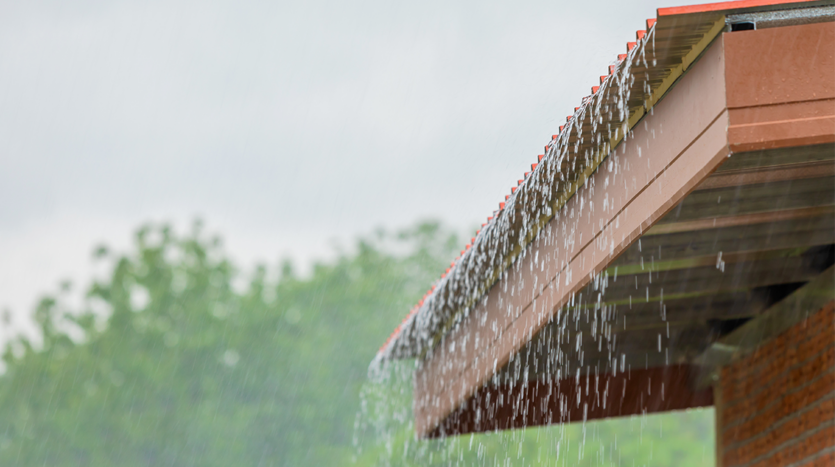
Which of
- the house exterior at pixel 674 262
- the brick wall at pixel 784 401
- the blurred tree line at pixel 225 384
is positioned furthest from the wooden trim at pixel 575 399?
the blurred tree line at pixel 225 384

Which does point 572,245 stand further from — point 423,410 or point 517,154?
point 517,154

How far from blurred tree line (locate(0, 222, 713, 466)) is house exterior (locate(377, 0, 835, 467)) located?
15795 mm

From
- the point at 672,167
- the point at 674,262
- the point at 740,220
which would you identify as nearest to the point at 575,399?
the point at 674,262

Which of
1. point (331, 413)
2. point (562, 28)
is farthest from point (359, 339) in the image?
point (562, 28)

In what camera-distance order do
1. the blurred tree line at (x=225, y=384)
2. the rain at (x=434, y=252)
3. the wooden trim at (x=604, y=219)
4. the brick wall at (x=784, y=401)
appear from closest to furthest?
the wooden trim at (x=604, y=219), the rain at (x=434, y=252), the brick wall at (x=784, y=401), the blurred tree line at (x=225, y=384)

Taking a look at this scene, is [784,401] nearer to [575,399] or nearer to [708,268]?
[708,268]

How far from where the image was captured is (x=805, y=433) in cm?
482

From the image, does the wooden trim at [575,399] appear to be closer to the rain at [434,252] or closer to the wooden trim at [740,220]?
the rain at [434,252]

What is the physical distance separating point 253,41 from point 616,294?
338 feet

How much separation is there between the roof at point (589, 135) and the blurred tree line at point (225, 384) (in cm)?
1724

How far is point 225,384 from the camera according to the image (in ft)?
91.4

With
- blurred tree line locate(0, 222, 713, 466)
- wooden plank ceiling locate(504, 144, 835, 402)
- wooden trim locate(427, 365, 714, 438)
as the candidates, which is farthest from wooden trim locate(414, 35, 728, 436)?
blurred tree line locate(0, 222, 713, 466)

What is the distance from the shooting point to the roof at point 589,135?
2.87 metres

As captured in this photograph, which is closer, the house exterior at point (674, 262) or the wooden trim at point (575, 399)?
the house exterior at point (674, 262)
